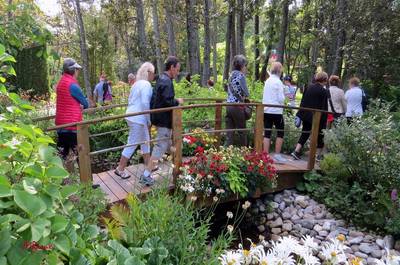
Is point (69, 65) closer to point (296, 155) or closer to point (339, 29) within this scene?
point (296, 155)

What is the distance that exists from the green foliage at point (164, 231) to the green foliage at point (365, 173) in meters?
3.26

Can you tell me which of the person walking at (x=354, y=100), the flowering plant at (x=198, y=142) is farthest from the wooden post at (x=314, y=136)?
the flowering plant at (x=198, y=142)

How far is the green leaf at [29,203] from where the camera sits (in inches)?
37.4

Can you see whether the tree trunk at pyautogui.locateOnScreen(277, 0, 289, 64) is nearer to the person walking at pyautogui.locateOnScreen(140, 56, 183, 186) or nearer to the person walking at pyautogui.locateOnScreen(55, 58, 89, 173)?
the person walking at pyautogui.locateOnScreen(140, 56, 183, 186)

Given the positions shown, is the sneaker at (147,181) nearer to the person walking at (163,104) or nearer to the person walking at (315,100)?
the person walking at (163,104)

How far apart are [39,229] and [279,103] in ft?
16.7

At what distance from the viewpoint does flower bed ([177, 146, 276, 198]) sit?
4.64 meters

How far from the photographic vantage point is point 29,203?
962mm

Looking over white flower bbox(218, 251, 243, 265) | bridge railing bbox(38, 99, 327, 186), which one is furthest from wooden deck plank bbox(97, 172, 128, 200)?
white flower bbox(218, 251, 243, 265)

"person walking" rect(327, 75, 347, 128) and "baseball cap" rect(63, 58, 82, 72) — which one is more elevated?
"baseball cap" rect(63, 58, 82, 72)

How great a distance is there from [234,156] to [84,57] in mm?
10860

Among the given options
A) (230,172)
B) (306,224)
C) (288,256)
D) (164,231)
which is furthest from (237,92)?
(288,256)

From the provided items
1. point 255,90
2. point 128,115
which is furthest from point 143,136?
point 255,90

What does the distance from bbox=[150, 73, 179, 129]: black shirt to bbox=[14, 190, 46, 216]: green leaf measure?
349cm
